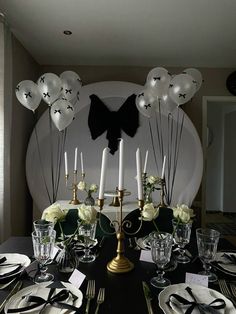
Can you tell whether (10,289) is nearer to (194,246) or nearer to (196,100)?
(194,246)

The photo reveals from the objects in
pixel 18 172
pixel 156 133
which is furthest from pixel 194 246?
pixel 18 172

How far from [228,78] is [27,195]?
290 centimetres

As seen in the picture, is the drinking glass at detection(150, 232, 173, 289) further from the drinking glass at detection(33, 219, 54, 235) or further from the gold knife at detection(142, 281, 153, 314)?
the drinking glass at detection(33, 219, 54, 235)

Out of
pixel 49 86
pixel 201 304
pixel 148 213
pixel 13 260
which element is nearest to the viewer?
pixel 201 304

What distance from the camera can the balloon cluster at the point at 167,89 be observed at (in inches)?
86.0

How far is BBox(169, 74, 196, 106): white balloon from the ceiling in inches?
17.5

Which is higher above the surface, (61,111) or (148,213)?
(61,111)

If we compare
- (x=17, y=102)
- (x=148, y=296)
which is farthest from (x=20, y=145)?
(x=148, y=296)

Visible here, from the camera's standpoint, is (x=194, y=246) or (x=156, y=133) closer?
(x=194, y=246)

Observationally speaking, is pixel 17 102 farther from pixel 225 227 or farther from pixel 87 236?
pixel 225 227

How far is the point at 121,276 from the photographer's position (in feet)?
3.45

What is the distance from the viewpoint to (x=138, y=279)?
3.37ft

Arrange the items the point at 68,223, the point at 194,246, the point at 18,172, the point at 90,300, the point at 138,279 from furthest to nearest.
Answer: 1. the point at 18,172
2. the point at 68,223
3. the point at 194,246
4. the point at 138,279
5. the point at 90,300

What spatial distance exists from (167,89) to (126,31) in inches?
25.2
